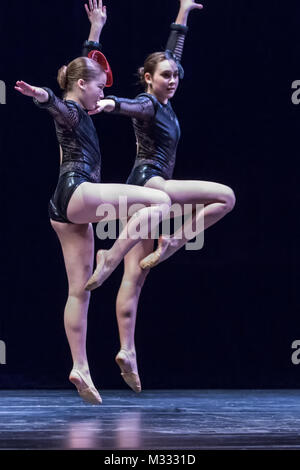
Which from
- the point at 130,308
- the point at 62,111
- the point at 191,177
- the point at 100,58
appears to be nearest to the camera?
the point at 62,111

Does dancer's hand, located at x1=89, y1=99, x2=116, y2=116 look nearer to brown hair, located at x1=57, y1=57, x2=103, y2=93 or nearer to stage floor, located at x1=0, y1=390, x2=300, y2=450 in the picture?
brown hair, located at x1=57, y1=57, x2=103, y2=93

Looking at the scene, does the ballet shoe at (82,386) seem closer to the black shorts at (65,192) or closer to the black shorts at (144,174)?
the black shorts at (65,192)

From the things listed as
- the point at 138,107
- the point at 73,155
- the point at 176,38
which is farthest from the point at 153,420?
the point at 176,38

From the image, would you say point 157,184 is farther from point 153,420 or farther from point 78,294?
point 153,420

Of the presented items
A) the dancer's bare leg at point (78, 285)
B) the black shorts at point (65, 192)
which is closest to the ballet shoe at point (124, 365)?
the dancer's bare leg at point (78, 285)

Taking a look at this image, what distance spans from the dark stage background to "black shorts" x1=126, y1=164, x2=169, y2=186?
169cm

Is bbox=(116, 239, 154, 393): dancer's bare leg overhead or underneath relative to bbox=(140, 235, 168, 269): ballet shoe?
underneath

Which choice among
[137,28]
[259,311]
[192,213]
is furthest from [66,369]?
[137,28]

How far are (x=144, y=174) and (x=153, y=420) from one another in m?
1.34

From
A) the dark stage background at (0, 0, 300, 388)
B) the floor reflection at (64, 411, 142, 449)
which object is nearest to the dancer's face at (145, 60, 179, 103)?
the dark stage background at (0, 0, 300, 388)

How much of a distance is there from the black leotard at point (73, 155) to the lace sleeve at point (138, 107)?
0.80ft

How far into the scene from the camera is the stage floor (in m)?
3.74

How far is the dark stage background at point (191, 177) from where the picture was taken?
6066 mm

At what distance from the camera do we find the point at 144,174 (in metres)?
4.45
